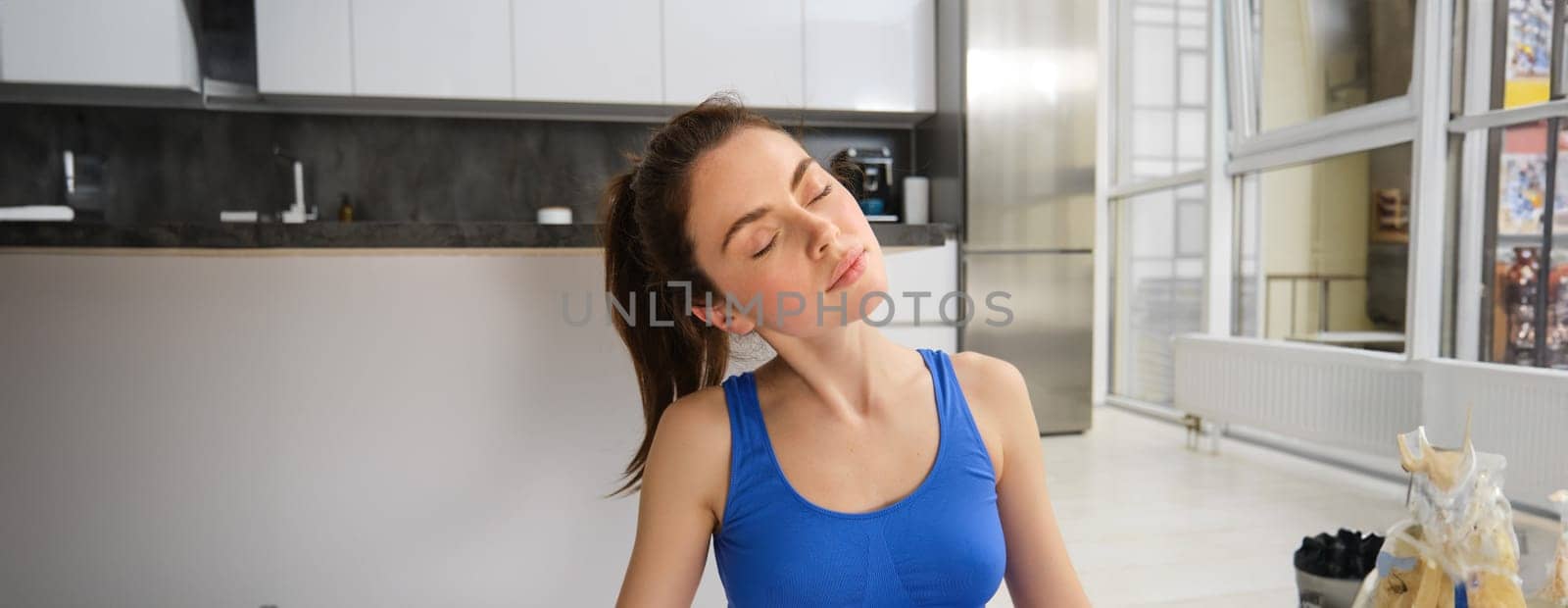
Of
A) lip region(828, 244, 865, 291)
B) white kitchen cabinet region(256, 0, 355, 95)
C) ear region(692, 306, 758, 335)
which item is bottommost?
ear region(692, 306, 758, 335)

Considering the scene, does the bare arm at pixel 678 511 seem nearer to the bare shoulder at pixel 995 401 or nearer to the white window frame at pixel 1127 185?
the bare shoulder at pixel 995 401

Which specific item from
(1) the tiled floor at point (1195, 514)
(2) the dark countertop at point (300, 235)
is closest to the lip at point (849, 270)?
(2) the dark countertop at point (300, 235)

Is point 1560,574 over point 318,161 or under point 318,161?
under

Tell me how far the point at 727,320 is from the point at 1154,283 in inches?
178

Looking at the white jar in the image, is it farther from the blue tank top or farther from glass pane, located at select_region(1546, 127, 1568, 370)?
glass pane, located at select_region(1546, 127, 1568, 370)

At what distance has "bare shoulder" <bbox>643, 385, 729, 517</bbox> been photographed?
0.81 metres

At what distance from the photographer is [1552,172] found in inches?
107

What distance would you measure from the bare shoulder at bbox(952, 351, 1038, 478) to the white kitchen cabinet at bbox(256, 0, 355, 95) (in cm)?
338

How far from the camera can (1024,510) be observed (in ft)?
2.98

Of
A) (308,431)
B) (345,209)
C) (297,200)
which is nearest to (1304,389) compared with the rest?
(308,431)

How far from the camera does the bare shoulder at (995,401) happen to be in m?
0.90

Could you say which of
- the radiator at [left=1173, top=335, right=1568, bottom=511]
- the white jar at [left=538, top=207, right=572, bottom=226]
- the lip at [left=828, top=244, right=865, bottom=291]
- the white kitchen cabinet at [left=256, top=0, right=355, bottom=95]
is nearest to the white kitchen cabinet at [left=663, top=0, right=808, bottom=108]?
the white jar at [left=538, top=207, right=572, bottom=226]

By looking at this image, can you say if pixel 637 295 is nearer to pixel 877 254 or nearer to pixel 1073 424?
pixel 877 254

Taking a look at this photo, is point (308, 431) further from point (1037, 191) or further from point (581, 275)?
point (1037, 191)
